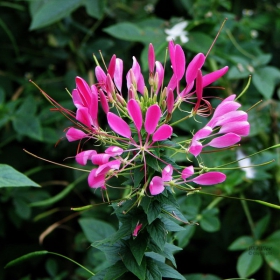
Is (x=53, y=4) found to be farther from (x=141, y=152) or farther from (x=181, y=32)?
(x=141, y=152)

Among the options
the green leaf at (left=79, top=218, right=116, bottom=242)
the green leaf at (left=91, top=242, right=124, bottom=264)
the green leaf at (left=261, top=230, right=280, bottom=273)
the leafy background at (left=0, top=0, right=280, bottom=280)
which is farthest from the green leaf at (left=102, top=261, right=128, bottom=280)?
the green leaf at (left=261, top=230, right=280, bottom=273)

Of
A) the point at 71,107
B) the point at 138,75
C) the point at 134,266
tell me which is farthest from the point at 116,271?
the point at 71,107

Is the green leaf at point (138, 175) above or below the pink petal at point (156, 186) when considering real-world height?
below

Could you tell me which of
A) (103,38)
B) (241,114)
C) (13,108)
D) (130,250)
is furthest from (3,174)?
(103,38)

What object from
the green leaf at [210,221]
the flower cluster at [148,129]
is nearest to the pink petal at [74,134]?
the flower cluster at [148,129]

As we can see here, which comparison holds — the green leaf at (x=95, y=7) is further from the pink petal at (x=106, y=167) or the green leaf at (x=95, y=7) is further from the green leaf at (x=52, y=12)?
the pink petal at (x=106, y=167)

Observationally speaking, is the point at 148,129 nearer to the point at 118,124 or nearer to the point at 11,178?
the point at 118,124
